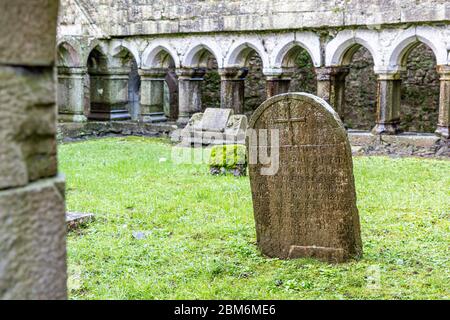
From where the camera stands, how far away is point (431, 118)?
15.1m

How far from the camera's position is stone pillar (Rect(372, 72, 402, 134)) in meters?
11.7

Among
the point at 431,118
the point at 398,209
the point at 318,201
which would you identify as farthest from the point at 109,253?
the point at 431,118

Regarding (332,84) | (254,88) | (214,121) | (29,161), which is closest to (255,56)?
(254,88)

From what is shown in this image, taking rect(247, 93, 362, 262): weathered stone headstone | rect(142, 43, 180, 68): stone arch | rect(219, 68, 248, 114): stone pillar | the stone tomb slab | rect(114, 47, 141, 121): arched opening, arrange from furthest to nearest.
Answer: rect(114, 47, 141, 121): arched opening < rect(142, 43, 180, 68): stone arch < rect(219, 68, 248, 114): stone pillar < the stone tomb slab < rect(247, 93, 362, 262): weathered stone headstone

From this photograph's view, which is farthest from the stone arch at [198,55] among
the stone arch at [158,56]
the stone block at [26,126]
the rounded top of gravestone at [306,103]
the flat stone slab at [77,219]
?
the stone block at [26,126]

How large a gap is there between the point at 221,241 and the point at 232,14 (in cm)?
800

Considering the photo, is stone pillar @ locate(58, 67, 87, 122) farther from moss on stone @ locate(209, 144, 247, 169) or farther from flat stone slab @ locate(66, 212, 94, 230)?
flat stone slab @ locate(66, 212, 94, 230)

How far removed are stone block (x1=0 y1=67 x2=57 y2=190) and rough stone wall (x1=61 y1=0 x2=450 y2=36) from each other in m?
9.98

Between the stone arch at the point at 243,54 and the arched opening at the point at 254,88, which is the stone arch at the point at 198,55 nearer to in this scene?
the stone arch at the point at 243,54

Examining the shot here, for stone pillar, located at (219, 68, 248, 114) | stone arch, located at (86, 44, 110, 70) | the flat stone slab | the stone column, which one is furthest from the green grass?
stone arch, located at (86, 44, 110, 70)

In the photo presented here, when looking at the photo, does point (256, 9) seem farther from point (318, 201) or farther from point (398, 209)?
point (318, 201)
